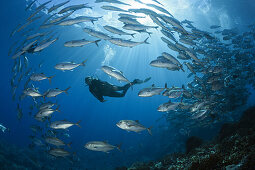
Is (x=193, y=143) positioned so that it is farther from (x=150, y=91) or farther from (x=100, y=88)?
(x=100, y=88)

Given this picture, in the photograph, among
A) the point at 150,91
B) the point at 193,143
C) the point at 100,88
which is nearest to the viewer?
the point at 150,91

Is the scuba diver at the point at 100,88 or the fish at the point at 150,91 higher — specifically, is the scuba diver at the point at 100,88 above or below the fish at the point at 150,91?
below

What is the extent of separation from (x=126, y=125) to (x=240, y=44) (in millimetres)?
12349

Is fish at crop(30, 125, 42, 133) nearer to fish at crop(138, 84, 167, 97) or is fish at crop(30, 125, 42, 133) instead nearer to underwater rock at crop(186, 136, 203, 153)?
fish at crop(138, 84, 167, 97)

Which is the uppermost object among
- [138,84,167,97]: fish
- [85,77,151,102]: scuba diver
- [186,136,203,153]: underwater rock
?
[138,84,167,97]: fish

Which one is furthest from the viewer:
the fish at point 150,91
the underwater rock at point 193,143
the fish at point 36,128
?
the fish at point 36,128

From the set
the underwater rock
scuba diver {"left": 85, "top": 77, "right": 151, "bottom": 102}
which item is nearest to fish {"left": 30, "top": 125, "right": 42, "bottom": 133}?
scuba diver {"left": 85, "top": 77, "right": 151, "bottom": 102}

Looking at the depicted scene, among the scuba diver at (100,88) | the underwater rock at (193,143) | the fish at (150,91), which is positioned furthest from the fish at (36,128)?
the underwater rock at (193,143)

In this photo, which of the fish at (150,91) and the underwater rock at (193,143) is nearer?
the fish at (150,91)

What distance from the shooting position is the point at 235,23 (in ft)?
87.7

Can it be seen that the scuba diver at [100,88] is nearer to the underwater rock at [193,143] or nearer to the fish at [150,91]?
the fish at [150,91]

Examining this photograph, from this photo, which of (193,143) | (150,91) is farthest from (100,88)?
(193,143)

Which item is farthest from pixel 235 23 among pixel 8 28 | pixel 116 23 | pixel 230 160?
pixel 8 28

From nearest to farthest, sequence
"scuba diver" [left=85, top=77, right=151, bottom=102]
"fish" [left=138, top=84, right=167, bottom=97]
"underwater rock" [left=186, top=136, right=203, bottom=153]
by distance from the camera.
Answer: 1. "fish" [left=138, top=84, right=167, bottom=97]
2. "scuba diver" [left=85, top=77, right=151, bottom=102]
3. "underwater rock" [left=186, top=136, right=203, bottom=153]
